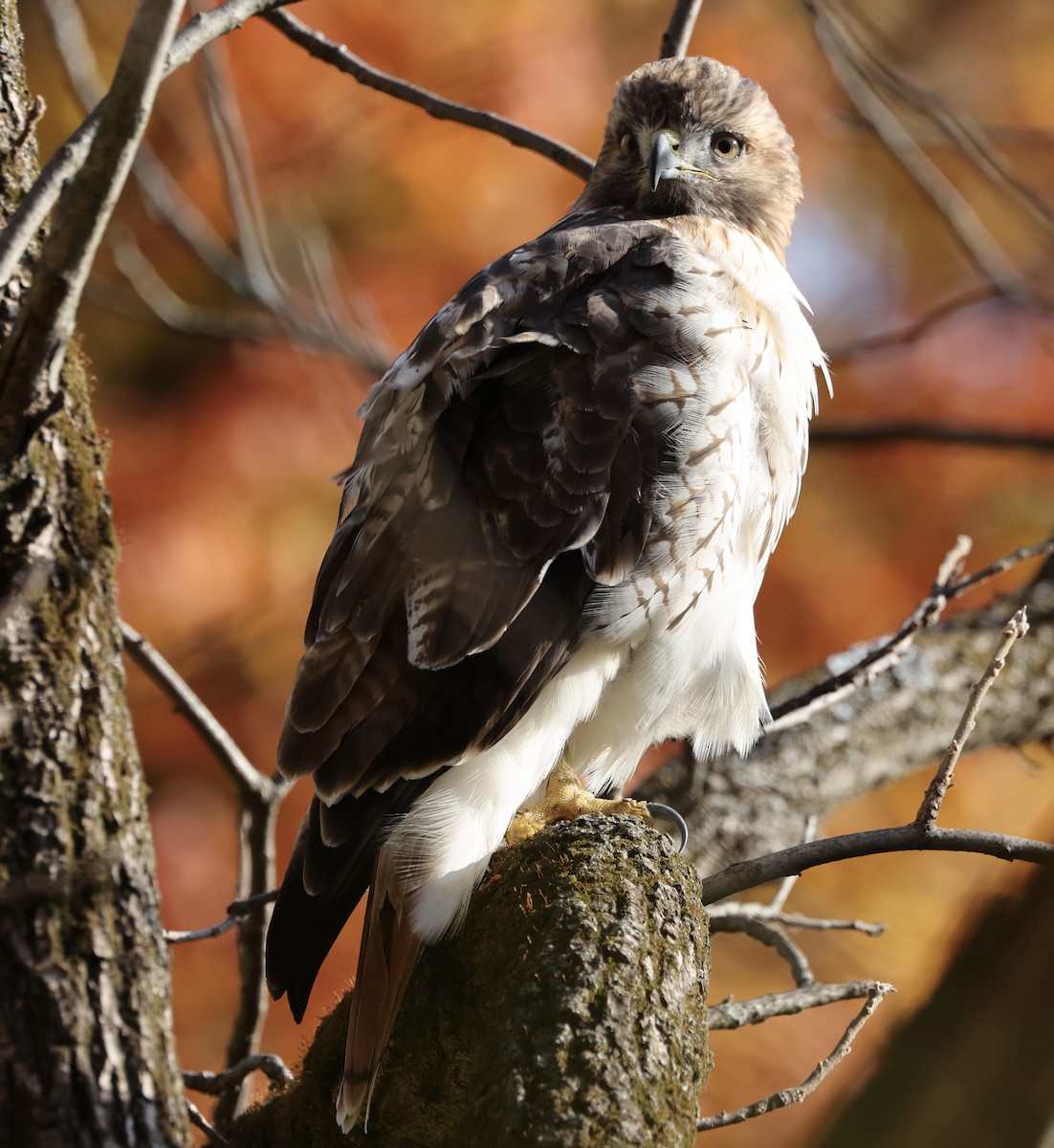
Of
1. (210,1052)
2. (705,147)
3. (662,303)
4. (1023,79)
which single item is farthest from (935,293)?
(210,1052)

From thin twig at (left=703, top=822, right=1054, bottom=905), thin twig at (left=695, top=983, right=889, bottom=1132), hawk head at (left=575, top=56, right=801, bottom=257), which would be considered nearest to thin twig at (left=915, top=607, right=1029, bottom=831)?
thin twig at (left=703, top=822, right=1054, bottom=905)

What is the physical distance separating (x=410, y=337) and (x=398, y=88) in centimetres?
323

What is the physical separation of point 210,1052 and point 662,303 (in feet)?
14.1

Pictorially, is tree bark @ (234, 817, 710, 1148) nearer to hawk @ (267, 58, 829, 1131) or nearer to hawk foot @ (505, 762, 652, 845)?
hawk @ (267, 58, 829, 1131)

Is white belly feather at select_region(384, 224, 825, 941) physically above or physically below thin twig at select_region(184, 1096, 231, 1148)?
above

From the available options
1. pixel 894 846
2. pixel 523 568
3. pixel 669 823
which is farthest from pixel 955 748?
pixel 669 823

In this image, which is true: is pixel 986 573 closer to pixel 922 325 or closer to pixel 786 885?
pixel 786 885

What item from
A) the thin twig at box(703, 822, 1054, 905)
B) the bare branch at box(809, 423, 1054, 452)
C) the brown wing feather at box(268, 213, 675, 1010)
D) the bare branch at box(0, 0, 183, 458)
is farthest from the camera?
the bare branch at box(809, 423, 1054, 452)

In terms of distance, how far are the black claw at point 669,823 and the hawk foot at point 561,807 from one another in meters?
0.12

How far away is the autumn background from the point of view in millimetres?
5637

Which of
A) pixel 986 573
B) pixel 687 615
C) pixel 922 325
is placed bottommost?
pixel 687 615

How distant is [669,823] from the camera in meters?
→ 3.31

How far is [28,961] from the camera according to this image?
5.64 ft

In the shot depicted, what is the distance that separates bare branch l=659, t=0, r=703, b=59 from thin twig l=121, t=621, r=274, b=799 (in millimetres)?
1969
